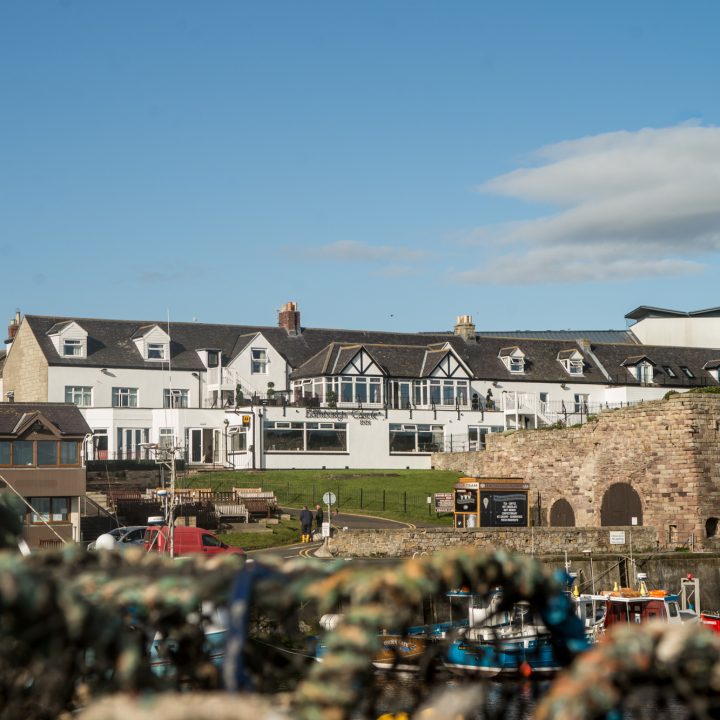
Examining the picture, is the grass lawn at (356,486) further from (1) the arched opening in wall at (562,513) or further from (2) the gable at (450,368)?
(2) the gable at (450,368)

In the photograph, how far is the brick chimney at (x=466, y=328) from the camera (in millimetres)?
75812

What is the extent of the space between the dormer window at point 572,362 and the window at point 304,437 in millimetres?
16449

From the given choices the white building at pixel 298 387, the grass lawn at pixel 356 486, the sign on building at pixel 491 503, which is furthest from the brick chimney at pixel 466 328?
the sign on building at pixel 491 503

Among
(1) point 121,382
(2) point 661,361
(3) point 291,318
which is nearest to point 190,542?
(1) point 121,382

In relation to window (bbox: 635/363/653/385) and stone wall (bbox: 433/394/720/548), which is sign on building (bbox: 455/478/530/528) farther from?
window (bbox: 635/363/653/385)

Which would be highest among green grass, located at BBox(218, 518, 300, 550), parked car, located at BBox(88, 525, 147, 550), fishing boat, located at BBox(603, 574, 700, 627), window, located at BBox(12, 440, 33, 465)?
window, located at BBox(12, 440, 33, 465)

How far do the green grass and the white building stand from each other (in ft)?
67.4

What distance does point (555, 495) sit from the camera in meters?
52.4

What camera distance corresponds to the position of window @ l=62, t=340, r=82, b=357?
6600 centimetres

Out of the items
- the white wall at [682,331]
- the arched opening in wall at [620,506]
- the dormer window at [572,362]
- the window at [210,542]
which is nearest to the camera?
the window at [210,542]

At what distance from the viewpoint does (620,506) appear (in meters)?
48.8

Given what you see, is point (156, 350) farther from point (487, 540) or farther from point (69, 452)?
point (487, 540)

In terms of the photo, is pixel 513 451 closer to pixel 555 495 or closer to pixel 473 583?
pixel 555 495

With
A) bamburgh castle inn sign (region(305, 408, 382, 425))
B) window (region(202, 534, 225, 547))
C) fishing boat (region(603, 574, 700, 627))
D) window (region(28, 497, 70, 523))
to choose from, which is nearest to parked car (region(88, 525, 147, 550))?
window (region(202, 534, 225, 547))
